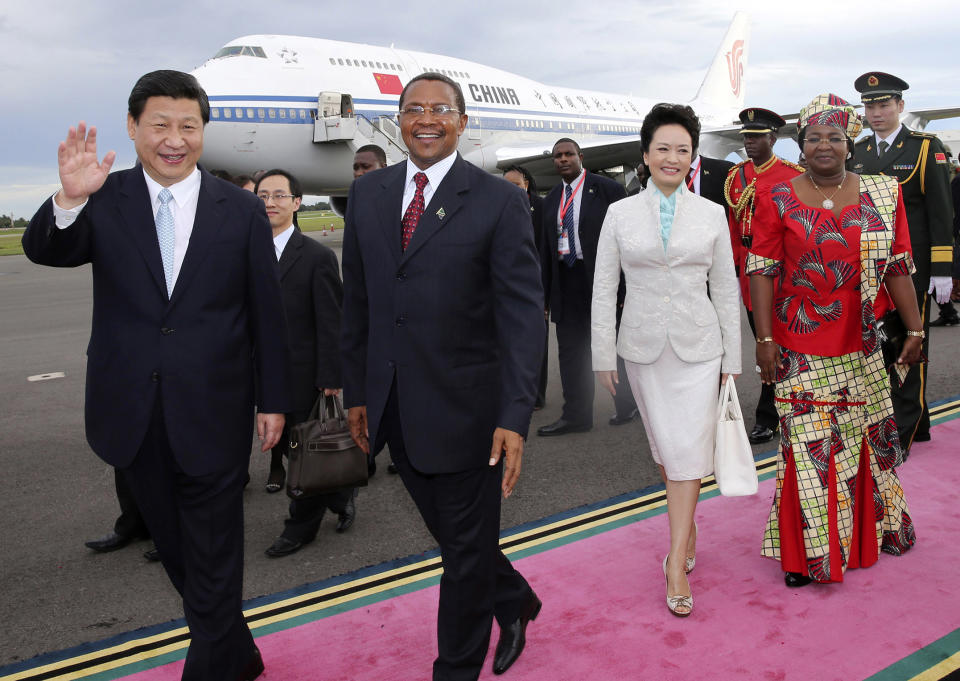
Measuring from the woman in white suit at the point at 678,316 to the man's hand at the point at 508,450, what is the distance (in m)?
0.91

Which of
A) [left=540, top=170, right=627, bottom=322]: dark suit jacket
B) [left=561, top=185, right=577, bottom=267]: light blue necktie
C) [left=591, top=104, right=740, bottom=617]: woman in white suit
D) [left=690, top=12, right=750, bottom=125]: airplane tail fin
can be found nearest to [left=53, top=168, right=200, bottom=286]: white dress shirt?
[left=591, top=104, right=740, bottom=617]: woman in white suit

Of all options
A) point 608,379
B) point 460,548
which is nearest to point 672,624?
point 608,379

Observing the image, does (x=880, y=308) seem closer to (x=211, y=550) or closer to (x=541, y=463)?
(x=541, y=463)

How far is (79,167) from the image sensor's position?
2271 millimetres

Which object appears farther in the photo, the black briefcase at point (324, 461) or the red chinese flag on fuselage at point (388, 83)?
the red chinese flag on fuselage at point (388, 83)

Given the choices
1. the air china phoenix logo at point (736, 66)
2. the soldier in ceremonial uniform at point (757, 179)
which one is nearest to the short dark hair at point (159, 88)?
the soldier in ceremonial uniform at point (757, 179)

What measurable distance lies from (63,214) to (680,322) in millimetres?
2199

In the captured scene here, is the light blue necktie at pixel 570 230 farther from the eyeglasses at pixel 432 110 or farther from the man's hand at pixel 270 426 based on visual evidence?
the man's hand at pixel 270 426

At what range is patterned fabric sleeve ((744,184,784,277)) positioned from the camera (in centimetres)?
332

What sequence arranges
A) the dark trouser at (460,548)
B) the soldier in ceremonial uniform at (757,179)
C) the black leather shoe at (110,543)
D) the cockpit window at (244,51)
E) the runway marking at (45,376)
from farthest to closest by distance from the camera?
the cockpit window at (244,51)
the runway marking at (45,376)
the soldier in ceremonial uniform at (757,179)
the black leather shoe at (110,543)
the dark trouser at (460,548)

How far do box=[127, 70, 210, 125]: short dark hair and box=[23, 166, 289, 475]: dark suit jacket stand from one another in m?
0.20

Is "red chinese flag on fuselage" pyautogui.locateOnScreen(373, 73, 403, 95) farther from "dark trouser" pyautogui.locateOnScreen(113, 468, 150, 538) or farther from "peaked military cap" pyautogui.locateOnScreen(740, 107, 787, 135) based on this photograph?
"dark trouser" pyautogui.locateOnScreen(113, 468, 150, 538)

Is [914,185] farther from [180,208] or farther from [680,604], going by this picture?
[180,208]

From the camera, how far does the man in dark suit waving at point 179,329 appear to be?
7.77ft
